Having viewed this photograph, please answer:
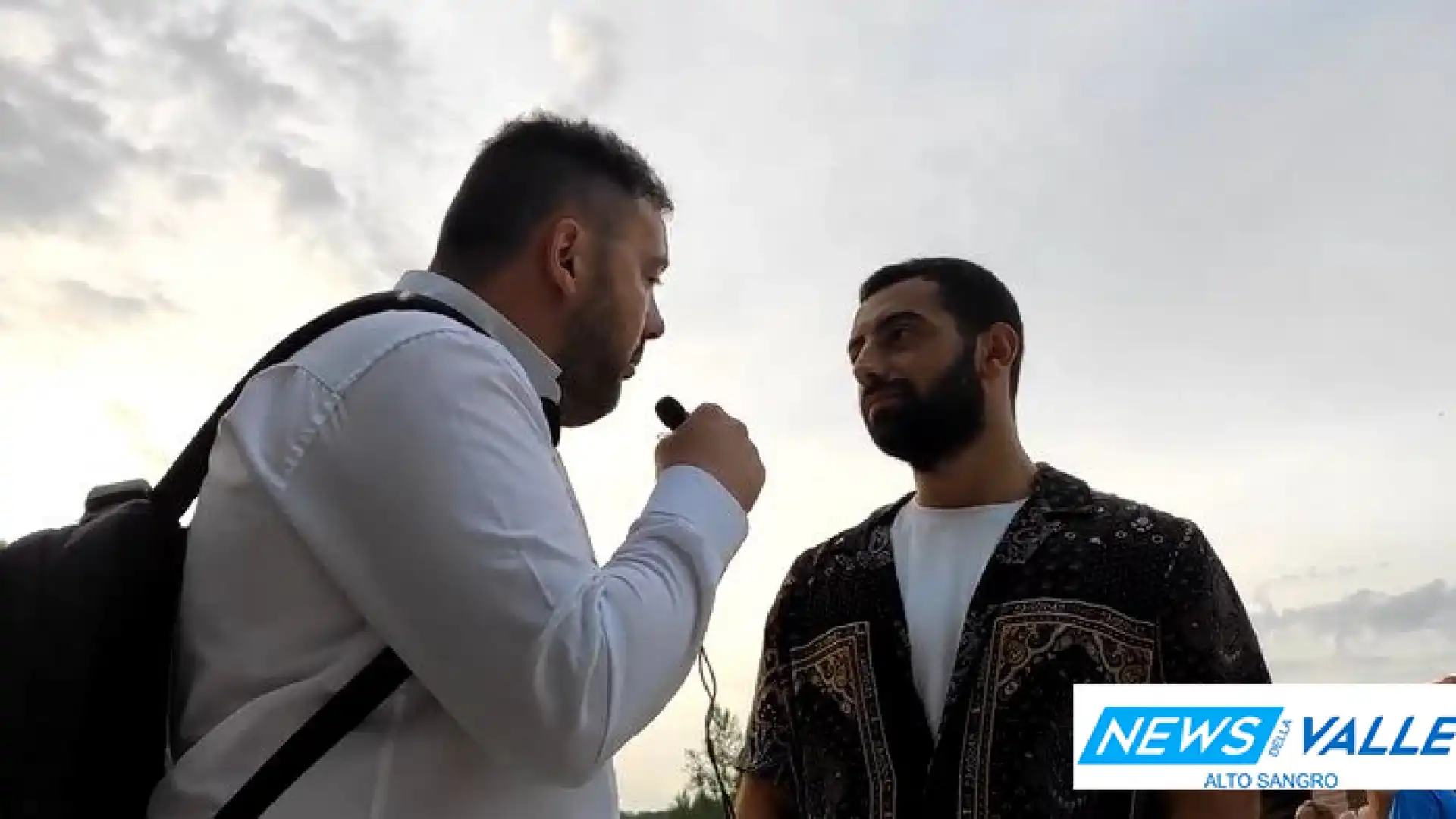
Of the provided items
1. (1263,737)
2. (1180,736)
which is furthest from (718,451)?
(1263,737)

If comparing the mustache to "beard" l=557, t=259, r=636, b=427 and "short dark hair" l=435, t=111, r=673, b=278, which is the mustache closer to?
"short dark hair" l=435, t=111, r=673, b=278

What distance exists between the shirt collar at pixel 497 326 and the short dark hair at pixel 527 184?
0.18 ft

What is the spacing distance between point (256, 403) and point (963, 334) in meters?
2.47

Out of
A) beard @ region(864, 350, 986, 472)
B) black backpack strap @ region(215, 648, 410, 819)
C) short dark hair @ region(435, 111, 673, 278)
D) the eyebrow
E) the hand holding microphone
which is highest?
the eyebrow

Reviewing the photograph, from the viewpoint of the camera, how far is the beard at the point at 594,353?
1.71 meters

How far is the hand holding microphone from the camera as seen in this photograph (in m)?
1.56

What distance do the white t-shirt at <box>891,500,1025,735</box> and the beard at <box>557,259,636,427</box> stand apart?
1.67 metres

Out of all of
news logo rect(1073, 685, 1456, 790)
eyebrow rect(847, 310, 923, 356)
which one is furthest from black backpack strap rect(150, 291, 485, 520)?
eyebrow rect(847, 310, 923, 356)

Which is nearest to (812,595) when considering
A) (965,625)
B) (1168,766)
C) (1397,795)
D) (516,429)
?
(965,625)

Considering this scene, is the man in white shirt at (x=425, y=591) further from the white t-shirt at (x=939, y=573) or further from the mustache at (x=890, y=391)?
the mustache at (x=890, y=391)

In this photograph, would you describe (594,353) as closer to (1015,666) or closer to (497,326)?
(497,326)

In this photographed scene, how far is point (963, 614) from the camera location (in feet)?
10.7

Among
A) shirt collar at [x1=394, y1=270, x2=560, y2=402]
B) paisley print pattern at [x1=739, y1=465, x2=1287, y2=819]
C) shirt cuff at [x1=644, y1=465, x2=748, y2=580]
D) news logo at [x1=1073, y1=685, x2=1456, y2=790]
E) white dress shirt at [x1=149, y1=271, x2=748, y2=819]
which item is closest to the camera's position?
white dress shirt at [x1=149, y1=271, x2=748, y2=819]

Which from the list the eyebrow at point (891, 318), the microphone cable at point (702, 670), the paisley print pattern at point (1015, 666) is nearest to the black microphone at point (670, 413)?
the microphone cable at point (702, 670)
